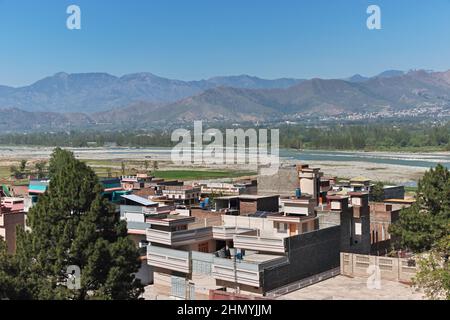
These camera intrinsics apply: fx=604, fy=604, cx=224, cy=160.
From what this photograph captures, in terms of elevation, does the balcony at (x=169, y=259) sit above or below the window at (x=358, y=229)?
below

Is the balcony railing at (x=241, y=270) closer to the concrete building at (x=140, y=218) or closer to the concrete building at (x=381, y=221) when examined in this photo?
the concrete building at (x=140, y=218)

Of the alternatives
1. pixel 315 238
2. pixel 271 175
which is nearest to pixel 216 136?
pixel 271 175

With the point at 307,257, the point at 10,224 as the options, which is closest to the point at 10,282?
the point at 307,257

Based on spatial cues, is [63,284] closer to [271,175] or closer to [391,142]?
[271,175]

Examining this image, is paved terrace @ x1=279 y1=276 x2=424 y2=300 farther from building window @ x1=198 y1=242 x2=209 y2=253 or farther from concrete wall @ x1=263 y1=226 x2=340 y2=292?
building window @ x1=198 y1=242 x2=209 y2=253

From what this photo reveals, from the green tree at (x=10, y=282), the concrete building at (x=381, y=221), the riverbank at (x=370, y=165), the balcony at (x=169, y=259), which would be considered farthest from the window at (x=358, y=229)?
the riverbank at (x=370, y=165)

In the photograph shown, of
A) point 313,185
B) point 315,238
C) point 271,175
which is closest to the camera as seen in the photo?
point 315,238
